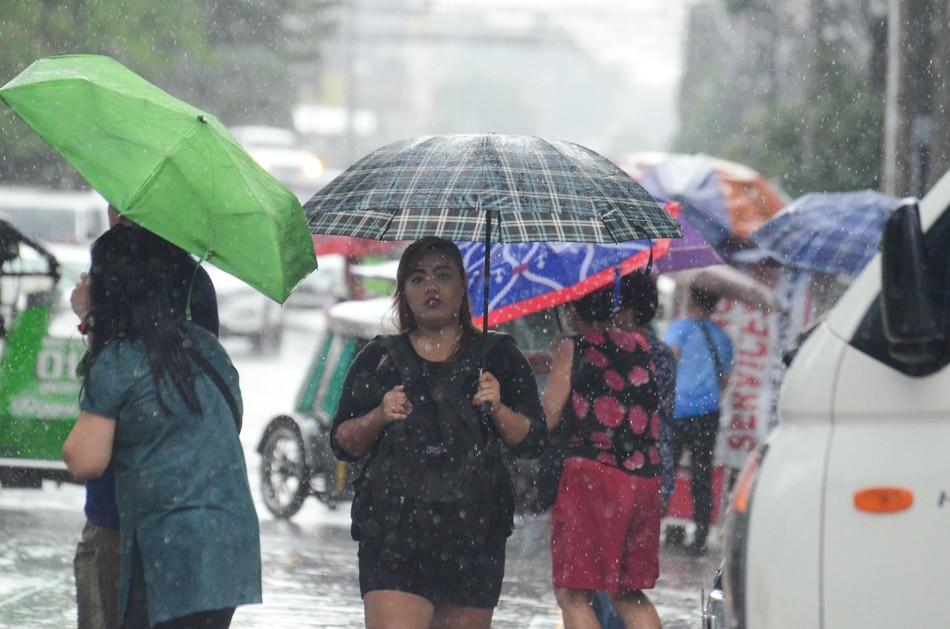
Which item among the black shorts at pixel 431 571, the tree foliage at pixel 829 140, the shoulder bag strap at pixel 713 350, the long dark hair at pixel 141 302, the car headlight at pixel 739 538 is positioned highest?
the tree foliage at pixel 829 140

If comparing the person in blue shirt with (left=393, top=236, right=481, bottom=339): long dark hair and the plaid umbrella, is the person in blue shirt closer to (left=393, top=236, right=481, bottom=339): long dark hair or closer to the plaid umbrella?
the plaid umbrella

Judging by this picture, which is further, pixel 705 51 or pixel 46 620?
pixel 705 51

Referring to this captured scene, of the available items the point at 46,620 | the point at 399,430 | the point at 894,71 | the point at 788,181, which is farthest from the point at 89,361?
the point at 788,181

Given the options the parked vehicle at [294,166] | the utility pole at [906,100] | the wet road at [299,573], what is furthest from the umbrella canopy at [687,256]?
the parked vehicle at [294,166]

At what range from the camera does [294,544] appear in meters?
9.49

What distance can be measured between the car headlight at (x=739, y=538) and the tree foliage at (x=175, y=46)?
18137 mm

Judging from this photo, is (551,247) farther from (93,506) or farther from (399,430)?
(93,506)

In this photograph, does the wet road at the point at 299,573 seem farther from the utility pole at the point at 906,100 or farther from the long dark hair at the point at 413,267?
the utility pole at the point at 906,100

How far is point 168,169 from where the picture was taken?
4.28 meters

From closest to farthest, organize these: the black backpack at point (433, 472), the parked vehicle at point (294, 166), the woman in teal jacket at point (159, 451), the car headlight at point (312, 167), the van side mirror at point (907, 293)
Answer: the van side mirror at point (907, 293) < the woman in teal jacket at point (159, 451) < the black backpack at point (433, 472) < the car headlight at point (312, 167) < the parked vehicle at point (294, 166)

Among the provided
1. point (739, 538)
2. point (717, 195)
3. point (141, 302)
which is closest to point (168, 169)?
point (141, 302)

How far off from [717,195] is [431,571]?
7.66m

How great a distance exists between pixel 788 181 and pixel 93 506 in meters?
15.0

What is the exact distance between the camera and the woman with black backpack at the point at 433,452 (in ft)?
15.2
